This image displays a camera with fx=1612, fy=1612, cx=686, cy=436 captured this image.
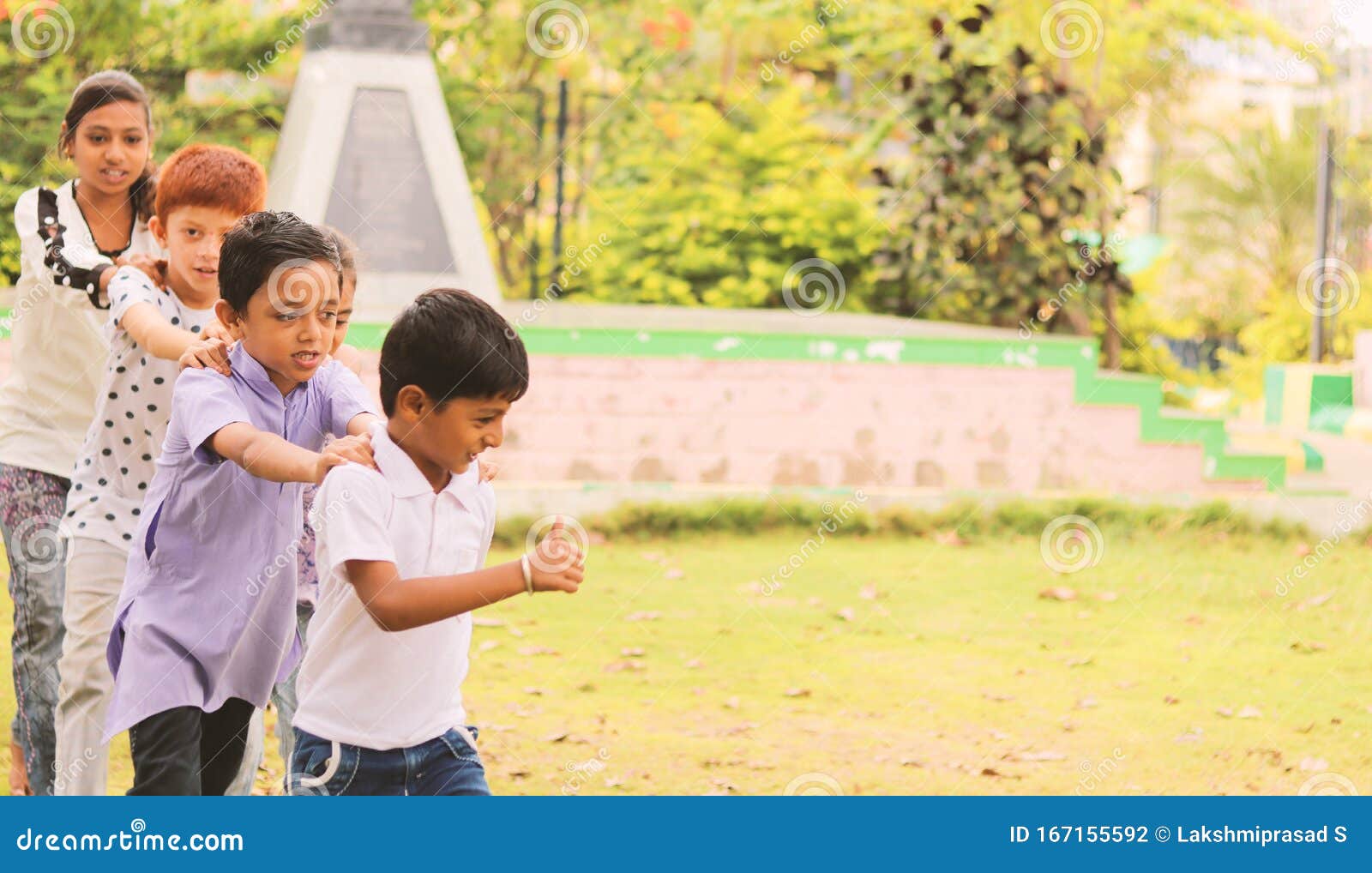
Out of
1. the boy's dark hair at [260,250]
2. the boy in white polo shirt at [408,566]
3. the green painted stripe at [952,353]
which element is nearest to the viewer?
the boy in white polo shirt at [408,566]

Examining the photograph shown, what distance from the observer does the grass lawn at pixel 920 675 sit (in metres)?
4.66

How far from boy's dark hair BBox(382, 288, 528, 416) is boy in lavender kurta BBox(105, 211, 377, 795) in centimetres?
33

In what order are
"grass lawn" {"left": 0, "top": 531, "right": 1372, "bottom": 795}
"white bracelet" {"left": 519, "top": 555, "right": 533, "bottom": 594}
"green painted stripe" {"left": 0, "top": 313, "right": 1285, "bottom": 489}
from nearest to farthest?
"white bracelet" {"left": 519, "top": 555, "right": 533, "bottom": 594} < "grass lawn" {"left": 0, "top": 531, "right": 1372, "bottom": 795} < "green painted stripe" {"left": 0, "top": 313, "right": 1285, "bottom": 489}

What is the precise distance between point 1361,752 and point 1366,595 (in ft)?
8.19

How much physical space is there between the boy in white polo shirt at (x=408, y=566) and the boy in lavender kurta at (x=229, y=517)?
32cm

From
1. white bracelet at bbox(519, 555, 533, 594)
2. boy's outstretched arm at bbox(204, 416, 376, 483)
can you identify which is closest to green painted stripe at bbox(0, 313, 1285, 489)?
boy's outstretched arm at bbox(204, 416, 376, 483)

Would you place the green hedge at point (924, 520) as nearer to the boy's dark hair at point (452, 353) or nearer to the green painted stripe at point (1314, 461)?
the green painted stripe at point (1314, 461)

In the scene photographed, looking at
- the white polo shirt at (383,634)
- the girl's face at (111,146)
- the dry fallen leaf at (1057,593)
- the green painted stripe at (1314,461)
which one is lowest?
the dry fallen leaf at (1057,593)

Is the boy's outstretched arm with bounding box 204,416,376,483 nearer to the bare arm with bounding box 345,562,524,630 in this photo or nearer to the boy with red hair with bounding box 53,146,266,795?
the bare arm with bounding box 345,562,524,630

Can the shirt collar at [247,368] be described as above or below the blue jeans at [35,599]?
above

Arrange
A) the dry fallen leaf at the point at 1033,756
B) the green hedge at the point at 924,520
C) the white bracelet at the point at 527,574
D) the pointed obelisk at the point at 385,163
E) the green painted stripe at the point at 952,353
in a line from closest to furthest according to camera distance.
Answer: the white bracelet at the point at 527,574 → the dry fallen leaf at the point at 1033,756 → the green hedge at the point at 924,520 → the green painted stripe at the point at 952,353 → the pointed obelisk at the point at 385,163

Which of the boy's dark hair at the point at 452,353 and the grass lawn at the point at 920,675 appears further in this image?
the grass lawn at the point at 920,675

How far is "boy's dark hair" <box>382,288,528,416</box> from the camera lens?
2367 mm

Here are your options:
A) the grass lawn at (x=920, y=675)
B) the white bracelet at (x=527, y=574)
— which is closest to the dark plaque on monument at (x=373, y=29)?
the grass lawn at (x=920, y=675)
